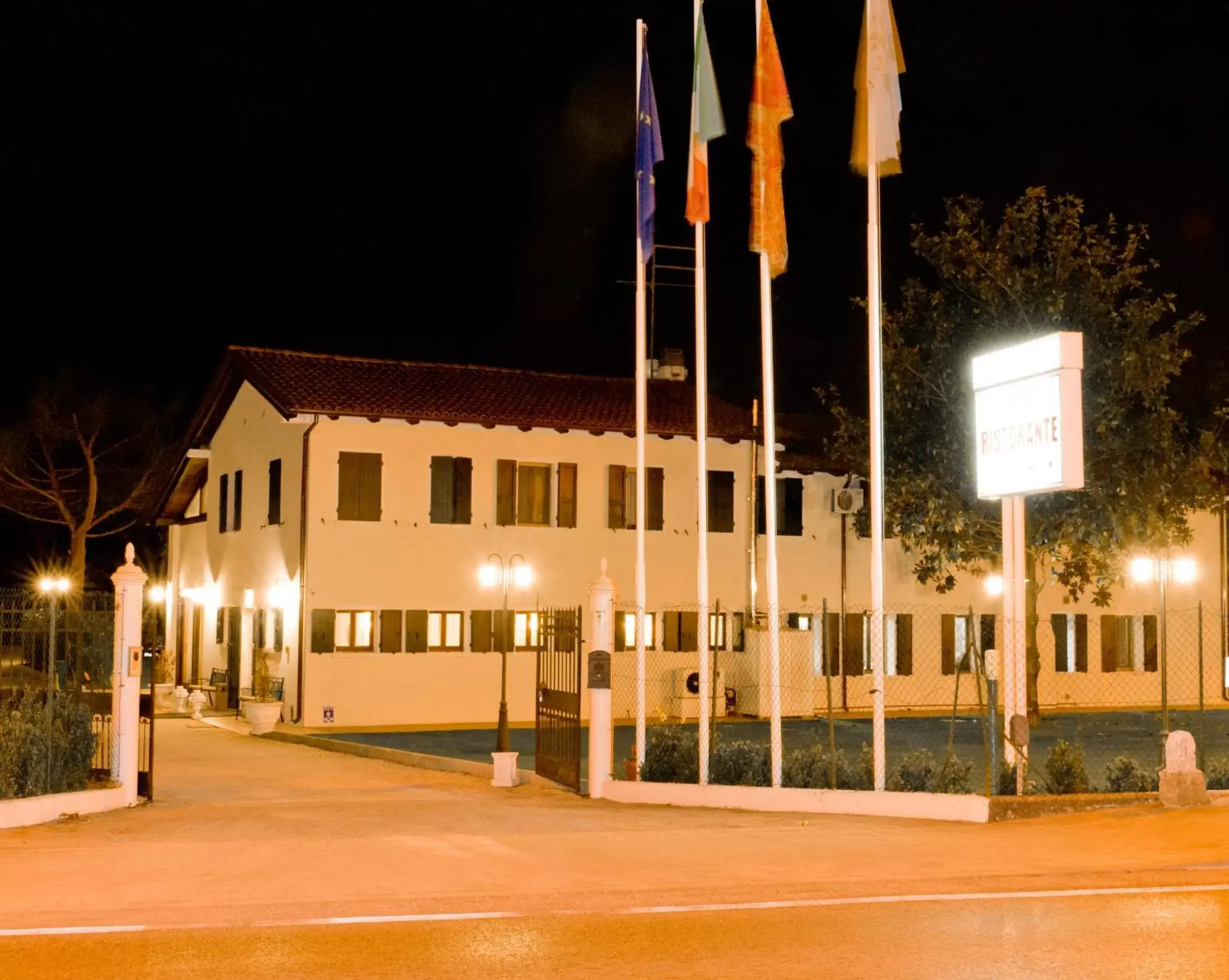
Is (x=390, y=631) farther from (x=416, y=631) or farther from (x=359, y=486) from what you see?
(x=359, y=486)

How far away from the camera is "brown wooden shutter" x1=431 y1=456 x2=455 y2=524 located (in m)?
28.3

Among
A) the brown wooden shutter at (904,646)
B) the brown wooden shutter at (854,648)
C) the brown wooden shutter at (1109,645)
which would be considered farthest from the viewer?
the brown wooden shutter at (1109,645)

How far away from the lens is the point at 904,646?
32.4 m

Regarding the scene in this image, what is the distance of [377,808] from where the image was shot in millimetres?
14336

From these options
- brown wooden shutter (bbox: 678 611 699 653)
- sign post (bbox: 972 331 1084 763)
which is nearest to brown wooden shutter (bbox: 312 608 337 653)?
brown wooden shutter (bbox: 678 611 699 653)

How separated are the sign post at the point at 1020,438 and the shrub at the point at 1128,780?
0.98 m

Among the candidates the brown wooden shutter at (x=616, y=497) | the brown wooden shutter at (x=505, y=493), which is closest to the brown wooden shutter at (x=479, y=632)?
the brown wooden shutter at (x=505, y=493)

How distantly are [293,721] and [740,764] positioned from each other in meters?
13.8

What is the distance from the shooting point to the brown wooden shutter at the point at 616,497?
97.7ft

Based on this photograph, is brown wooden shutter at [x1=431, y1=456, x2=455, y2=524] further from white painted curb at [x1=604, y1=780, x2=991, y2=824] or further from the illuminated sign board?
the illuminated sign board

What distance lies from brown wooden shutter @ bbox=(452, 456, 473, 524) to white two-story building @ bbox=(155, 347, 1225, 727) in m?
0.04

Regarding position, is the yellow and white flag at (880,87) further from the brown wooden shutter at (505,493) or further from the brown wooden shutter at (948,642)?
the brown wooden shutter at (948,642)

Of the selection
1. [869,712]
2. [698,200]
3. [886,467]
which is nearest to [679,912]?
[698,200]

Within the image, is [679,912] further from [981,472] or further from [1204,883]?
[981,472]
